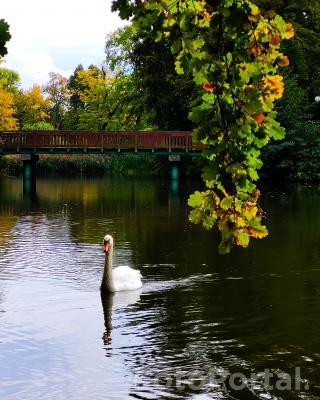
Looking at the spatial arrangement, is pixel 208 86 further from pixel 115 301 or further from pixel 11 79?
pixel 11 79

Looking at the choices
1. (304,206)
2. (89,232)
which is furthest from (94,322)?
(304,206)

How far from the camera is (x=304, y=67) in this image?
51.4 meters

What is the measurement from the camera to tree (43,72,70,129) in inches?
3905

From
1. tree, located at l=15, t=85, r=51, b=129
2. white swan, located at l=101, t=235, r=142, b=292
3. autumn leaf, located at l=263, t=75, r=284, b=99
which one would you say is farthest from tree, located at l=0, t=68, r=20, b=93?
autumn leaf, located at l=263, t=75, r=284, b=99

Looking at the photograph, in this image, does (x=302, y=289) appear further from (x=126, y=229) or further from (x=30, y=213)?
(x=30, y=213)

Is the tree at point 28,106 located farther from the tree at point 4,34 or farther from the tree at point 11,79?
the tree at point 4,34

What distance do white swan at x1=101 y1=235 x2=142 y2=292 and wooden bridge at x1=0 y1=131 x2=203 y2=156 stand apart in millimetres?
35841

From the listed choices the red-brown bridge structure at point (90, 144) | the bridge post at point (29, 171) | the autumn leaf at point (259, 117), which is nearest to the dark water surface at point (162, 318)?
the autumn leaf at point (259, 117)

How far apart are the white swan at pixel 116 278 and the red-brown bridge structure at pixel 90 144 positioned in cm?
3571

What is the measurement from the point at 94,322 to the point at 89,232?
460 inches

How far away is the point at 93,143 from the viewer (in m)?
50.3

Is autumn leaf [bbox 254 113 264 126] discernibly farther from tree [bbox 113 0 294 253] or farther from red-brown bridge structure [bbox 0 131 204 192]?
red-brown bridge structure [bbox 0 131 204 192]

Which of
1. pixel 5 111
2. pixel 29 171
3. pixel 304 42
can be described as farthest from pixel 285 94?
pixel 5 111

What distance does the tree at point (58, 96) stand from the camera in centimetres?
9919
